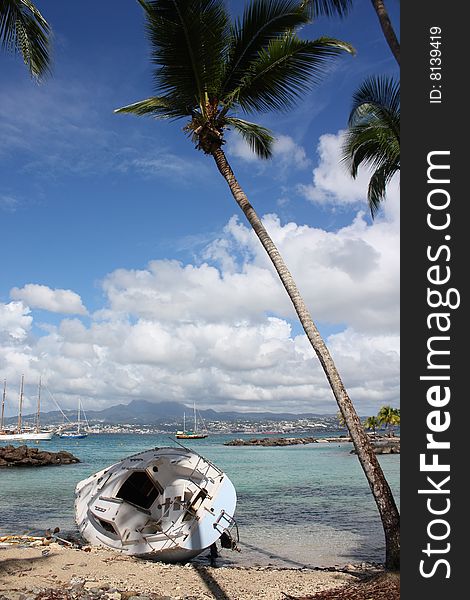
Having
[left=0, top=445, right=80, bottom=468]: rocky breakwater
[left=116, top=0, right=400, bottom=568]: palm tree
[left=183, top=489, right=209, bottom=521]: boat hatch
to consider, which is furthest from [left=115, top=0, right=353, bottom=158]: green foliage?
[left=0, top=445, right=80, bottom=468]: rocky breakwater

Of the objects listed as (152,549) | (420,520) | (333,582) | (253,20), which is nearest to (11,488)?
(152,549)

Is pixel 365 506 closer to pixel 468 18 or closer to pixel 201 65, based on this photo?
pixel 201 65

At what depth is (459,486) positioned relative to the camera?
10.8 feet

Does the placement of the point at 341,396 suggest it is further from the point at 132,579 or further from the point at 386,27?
the point at 386,27

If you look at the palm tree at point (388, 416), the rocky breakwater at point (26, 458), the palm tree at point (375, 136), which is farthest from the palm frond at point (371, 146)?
the palm tree at point (388, 416)

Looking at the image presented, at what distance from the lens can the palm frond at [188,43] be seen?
1058 cm

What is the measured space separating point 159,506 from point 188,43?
36.1 ft

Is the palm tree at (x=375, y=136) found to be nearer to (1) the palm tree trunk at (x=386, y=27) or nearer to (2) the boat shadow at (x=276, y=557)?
(1) the palm tree trunk at (x=386, y=27)

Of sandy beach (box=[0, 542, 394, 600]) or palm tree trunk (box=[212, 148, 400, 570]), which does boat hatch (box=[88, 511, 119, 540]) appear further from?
palm tree trunk (box=[212, 148, 400, 570])

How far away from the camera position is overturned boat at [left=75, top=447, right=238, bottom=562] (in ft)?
40.8

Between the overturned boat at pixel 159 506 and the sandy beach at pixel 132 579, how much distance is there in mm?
733

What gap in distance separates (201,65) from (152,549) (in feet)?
33.8

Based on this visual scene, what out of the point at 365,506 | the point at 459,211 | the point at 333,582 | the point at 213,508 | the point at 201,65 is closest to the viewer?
the point at 459,211

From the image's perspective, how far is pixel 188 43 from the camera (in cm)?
1072
